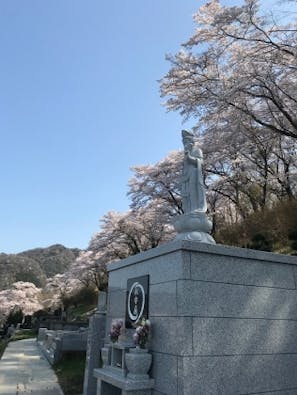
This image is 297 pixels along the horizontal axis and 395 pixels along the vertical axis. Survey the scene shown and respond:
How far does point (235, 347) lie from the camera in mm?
5527

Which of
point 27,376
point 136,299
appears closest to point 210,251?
point 136,299

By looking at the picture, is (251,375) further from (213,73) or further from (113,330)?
(213,73)

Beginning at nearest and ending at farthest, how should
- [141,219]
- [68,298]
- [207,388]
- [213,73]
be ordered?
[207,388]
[213,73]
[141,219]
[68,298]

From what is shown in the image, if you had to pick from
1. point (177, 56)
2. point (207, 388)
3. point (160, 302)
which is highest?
point (177, 56)

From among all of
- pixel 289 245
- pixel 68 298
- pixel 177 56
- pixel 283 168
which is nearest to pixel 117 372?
pixel 289 245

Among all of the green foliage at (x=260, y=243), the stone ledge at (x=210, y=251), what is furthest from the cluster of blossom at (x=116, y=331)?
the green foliage at (x=260, y=243)

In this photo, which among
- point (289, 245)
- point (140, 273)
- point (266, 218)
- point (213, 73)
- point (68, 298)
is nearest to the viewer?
point (140, 273)

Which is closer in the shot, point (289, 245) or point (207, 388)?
point (207, 388)

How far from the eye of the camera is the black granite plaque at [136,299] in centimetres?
621

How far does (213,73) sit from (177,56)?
5.60ft

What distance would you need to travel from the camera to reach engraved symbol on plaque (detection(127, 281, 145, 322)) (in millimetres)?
6304

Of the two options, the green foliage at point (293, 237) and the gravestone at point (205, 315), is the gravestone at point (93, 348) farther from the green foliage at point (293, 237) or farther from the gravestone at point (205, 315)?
the green foliage at point (293, 237)

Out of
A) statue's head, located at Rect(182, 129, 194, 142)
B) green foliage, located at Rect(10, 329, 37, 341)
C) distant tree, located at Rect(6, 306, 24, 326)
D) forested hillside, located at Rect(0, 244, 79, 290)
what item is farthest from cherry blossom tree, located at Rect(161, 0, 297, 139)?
forested hillside, located at Rect(0, 244, 79, 290)

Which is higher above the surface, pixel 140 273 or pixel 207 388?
pixel 140 273
